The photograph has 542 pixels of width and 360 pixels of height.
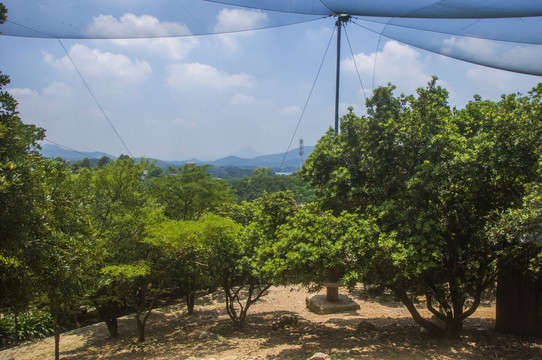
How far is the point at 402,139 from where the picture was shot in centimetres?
711

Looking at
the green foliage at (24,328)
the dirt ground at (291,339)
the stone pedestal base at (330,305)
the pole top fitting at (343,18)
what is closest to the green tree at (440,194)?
the dirt ground at (291,339)

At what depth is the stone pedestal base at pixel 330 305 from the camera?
11.8m

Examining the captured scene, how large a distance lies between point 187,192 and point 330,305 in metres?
8.33

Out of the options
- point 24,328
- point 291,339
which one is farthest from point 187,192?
point 291,339

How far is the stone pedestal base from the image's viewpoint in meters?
11.8

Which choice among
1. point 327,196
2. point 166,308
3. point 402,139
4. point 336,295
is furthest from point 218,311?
point 402,139

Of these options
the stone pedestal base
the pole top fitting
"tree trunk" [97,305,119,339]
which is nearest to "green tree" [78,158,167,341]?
"tree trunk" [97,305,119,339]

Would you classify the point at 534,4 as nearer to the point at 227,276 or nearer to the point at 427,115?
the point at 427,115

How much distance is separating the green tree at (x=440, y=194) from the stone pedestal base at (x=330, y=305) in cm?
457

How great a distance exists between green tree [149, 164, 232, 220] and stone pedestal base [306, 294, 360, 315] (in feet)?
20.5

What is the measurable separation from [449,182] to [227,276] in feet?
19.9

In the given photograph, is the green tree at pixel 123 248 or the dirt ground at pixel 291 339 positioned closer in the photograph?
the dirt ground at pixel 291 339

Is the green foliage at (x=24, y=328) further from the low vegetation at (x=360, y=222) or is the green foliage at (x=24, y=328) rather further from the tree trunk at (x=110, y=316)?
the low vegetation at (x=360, y=222)

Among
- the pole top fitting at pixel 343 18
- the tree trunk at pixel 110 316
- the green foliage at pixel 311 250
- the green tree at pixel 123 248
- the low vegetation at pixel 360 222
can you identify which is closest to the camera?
the low vegetation at pixel 360 222
